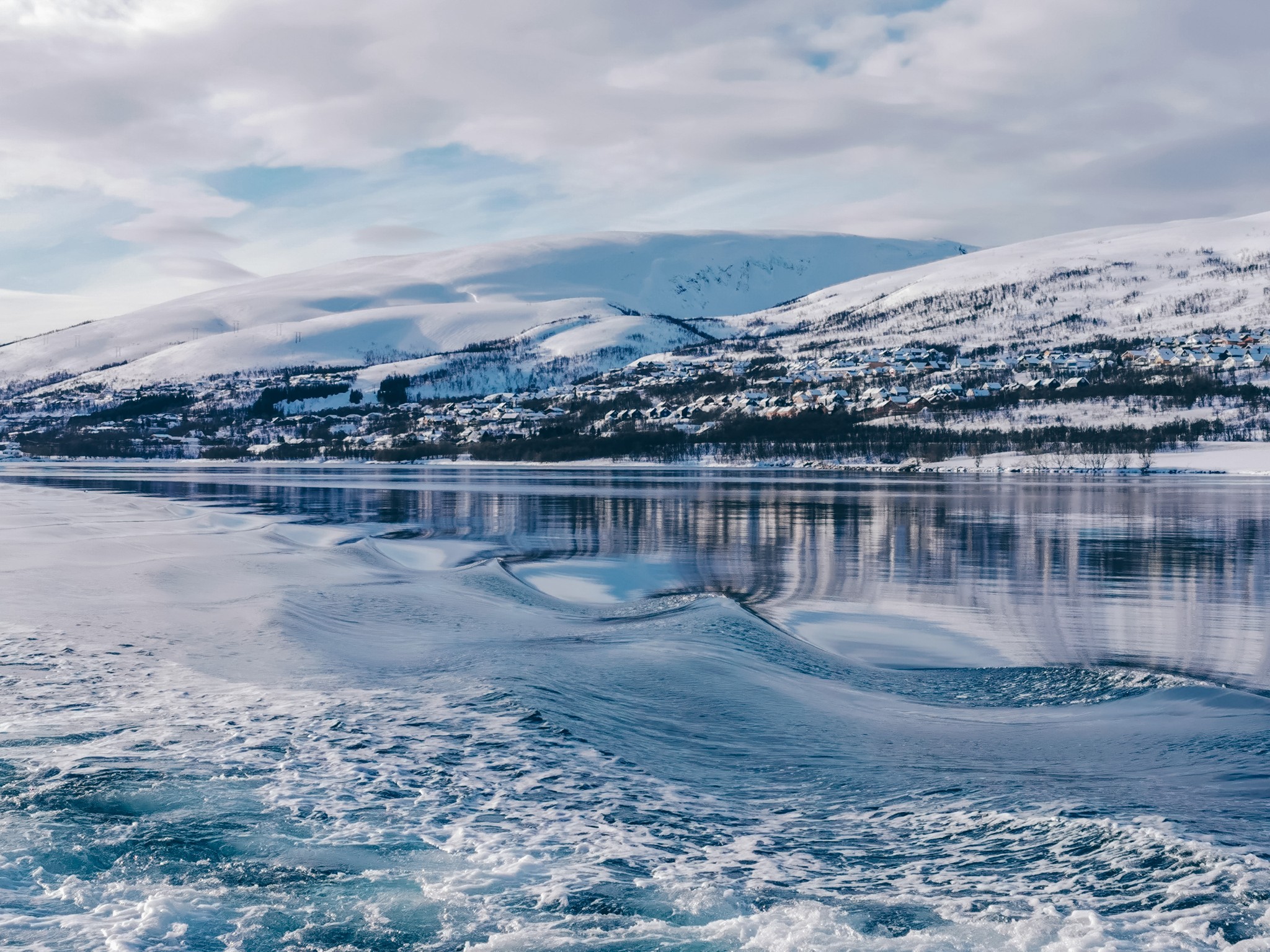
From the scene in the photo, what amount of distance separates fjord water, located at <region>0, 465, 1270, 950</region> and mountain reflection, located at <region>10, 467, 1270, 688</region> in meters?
0.21

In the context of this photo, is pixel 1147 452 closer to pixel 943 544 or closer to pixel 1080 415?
pixel 1080 415

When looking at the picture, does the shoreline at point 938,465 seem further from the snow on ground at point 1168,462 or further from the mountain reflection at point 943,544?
the mountain reflection at point 943,544

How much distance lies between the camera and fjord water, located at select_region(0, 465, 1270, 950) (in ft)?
21.4

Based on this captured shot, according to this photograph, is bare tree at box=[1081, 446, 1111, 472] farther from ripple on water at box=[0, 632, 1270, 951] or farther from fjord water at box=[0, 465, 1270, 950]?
ripple on water at box=[0, 632, 1270, 951]

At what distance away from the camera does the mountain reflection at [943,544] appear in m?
16.6

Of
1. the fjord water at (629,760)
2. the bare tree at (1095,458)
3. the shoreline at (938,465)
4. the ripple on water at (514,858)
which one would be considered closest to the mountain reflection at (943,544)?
the fjord water at (629,760)

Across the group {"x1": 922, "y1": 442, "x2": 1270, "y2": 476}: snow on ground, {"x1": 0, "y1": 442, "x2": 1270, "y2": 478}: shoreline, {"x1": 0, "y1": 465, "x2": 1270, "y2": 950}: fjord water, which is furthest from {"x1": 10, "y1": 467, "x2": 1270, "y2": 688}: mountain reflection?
{"x1": 922, "y1": 442, "x2": 1270, "y2": 476}: snow on ground

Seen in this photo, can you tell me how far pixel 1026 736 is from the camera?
10.3m

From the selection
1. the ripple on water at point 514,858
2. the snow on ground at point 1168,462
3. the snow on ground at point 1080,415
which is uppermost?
the snow on ground at point 1080,415

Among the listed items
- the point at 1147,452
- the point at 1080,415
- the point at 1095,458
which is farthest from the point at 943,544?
the point at 1080,415

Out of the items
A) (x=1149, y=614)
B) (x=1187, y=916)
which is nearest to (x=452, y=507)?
(x=1149, y=614)

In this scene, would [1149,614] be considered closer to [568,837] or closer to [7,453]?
[568,837]

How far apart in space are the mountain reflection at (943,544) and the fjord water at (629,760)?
214 mm

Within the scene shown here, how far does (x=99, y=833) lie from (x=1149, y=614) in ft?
53.6
